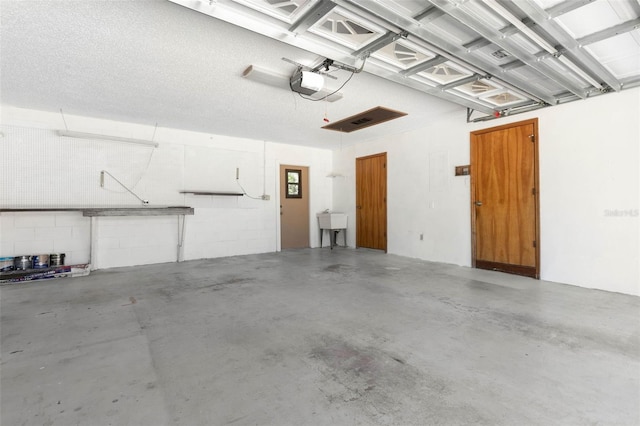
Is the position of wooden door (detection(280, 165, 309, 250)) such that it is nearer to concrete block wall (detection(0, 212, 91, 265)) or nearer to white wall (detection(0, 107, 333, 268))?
white wall (detection(0, 107, 333, 268))

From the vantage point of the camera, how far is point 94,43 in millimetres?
2967

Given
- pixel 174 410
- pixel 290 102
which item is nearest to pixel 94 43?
pixel 290 102

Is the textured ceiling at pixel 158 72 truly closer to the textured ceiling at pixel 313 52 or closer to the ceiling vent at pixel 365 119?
the textured ceiling at pixel 313 52

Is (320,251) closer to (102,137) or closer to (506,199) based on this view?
(506,199)

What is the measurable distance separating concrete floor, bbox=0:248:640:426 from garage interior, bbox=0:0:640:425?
20mm

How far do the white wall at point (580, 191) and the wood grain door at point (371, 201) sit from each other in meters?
1.49

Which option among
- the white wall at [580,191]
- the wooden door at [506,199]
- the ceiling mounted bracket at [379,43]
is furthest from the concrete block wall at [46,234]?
the wooden door at [506,199]

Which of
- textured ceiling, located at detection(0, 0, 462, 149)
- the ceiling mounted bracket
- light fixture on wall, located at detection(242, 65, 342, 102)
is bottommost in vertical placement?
the ceiling mounted bracket

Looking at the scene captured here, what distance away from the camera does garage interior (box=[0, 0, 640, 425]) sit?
6.33 ft

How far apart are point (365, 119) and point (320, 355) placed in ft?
13.7

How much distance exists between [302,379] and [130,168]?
549cm

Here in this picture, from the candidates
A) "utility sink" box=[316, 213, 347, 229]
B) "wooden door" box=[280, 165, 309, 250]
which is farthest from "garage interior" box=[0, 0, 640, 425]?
"utility sink" box=[316, 213, 347, 229]

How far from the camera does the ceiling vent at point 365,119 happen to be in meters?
5.05

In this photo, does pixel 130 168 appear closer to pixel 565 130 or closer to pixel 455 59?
pixel 455 59
